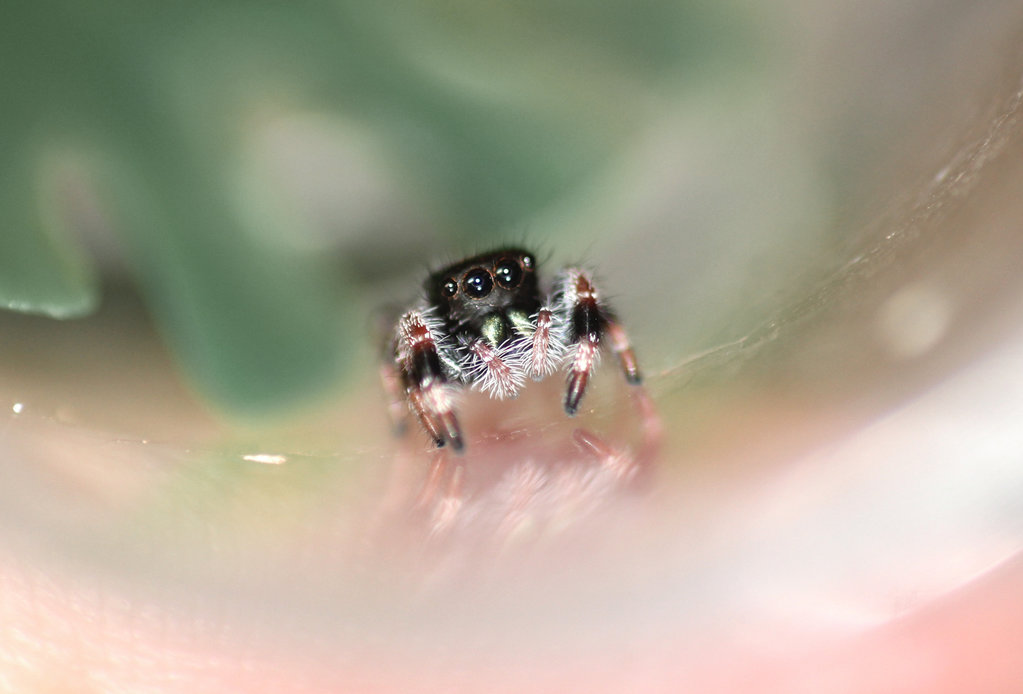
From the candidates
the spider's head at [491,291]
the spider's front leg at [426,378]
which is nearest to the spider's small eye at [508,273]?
the spider's head at [491,291]

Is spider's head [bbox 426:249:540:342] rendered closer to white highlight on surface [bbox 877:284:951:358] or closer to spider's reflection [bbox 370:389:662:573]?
spider's reflection [bbox 370:389:662:573]

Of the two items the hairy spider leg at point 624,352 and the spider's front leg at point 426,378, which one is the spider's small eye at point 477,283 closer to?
the spider's front leg at point 426,378

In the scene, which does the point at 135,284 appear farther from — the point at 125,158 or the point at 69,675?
the point at 69,675

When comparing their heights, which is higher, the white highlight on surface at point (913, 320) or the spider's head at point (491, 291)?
the spider's head at point (491, 291)

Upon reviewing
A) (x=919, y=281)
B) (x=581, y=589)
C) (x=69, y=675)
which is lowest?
(x=69, y=675)

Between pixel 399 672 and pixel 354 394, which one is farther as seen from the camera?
pixel 354 394

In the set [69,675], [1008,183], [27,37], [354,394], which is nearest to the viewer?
[69,675]

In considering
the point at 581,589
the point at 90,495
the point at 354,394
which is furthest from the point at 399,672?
the point at 354,394
